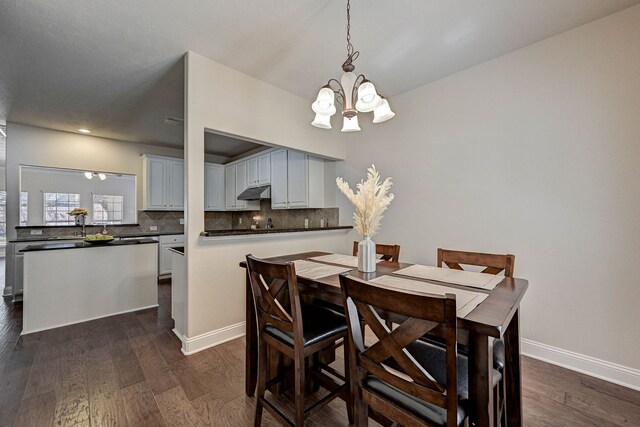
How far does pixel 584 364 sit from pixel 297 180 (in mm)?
3525

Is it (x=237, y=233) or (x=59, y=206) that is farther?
(x=59, y=206)

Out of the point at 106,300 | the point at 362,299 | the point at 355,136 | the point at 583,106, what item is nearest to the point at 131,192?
the point at 106,300

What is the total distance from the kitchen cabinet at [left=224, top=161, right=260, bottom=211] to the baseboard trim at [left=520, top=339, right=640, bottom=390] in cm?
467

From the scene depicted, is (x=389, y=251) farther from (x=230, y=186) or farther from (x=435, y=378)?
(x=230, y=186)

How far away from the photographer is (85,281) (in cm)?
308

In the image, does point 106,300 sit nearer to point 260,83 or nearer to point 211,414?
point 211,414

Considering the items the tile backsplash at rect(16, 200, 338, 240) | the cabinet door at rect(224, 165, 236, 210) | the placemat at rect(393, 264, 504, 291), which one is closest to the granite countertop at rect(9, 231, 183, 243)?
the tile backsplash at rect(16, 200, 338, 240)

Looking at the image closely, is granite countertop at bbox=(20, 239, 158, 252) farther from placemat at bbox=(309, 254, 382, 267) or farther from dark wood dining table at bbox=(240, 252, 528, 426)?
placemat at bbox=(309, 254, 382, 267)

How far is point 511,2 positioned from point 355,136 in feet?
6.88

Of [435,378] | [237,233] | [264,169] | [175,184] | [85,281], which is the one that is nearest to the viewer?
[435,378]

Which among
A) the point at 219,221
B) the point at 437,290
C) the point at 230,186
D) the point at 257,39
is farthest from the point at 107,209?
the point at 437,290

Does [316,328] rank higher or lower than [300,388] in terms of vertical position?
higher

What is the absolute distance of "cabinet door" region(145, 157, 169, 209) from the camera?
16.3 feet

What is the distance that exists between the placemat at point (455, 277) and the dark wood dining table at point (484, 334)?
0.05m
